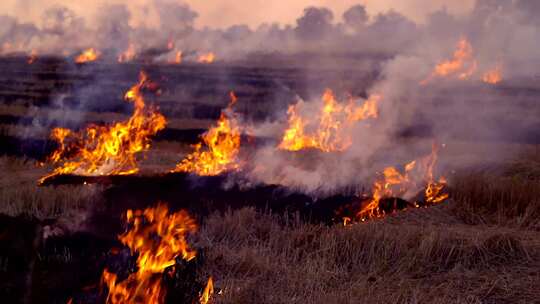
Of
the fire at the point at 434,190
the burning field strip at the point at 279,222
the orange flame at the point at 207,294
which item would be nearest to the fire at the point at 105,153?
the burning field strip at the point at 279,222

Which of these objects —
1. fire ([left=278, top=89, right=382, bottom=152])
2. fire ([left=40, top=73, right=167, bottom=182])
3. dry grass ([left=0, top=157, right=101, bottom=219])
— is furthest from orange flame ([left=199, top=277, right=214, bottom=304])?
fire ([left=278, top=89, right=382, bottom=152])

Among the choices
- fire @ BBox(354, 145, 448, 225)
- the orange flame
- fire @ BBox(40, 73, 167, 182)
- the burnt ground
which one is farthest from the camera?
fire @ BBox(40, 73, 167, 182)

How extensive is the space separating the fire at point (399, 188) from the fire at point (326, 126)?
10.7 feet

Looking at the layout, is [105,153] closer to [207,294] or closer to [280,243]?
[280,243]

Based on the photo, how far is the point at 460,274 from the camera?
578 cm

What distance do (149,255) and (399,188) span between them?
18.5 feet

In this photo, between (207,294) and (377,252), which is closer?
(207,294)

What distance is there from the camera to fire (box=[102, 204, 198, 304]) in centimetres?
396

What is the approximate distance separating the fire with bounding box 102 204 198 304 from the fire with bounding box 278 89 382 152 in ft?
26.5

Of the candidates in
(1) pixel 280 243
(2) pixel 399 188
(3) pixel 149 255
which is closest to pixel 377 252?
(1) pixel 280 243

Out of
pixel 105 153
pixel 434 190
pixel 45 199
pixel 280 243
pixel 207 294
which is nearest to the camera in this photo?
pixel 207 294

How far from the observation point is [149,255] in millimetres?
4359

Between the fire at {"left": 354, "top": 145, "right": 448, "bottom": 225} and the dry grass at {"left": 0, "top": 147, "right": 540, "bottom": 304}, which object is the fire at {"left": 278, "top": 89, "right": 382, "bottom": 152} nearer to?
the fire at {"left": 354, "top": 145, "right": 448, "bottom": 225}

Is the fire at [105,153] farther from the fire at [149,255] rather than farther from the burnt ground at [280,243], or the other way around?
the fire at [149,255]
